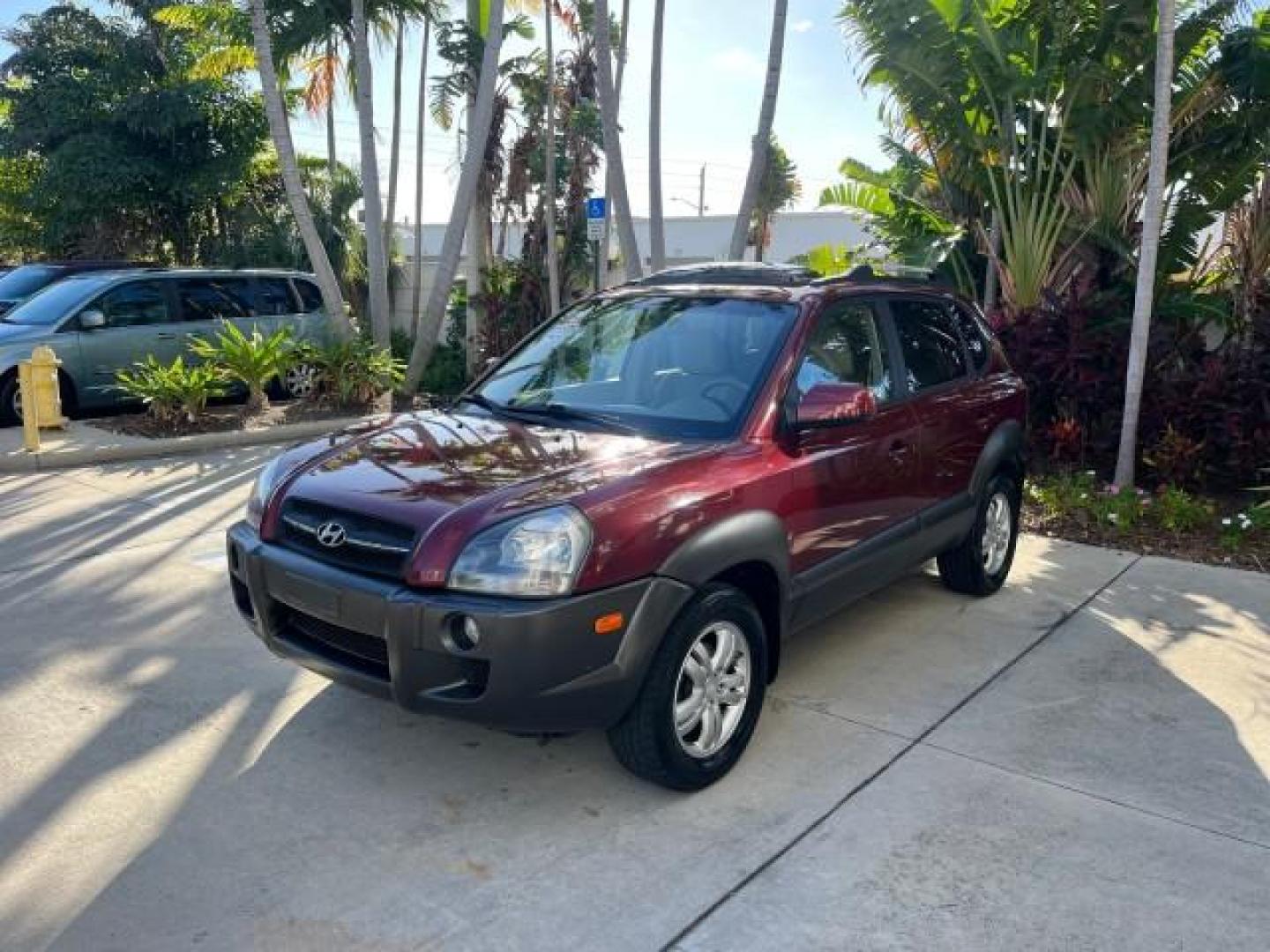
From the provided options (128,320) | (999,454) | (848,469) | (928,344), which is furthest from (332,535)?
(128,320)

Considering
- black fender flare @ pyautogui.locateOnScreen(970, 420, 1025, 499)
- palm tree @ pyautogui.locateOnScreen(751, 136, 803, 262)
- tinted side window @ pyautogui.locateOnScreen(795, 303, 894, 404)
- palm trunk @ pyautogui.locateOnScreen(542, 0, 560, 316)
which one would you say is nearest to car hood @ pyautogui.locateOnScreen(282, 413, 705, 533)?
tinted side window @ pyautogui.locateOnScreen(795, 303, 894, 404)

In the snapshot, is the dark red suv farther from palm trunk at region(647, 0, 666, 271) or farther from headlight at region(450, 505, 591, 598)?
palm trunk at region(647, 0, 666, 271)

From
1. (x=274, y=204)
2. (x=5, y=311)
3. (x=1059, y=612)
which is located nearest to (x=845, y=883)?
(x=1059, y=612)

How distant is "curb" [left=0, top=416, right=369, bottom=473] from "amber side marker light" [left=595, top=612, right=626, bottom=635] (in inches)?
217

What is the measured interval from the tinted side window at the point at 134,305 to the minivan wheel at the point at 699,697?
9456 millimetres

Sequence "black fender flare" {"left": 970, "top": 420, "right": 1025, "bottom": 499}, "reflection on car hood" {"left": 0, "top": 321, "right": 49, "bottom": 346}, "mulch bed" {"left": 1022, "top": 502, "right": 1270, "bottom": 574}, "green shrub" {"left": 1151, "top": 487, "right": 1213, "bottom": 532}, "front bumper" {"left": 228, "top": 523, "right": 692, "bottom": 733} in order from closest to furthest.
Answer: "front bumper" {"left": 228, "top": 523, "right": 692, "bottom": 733}, "black fender flare" {"left": 970, "top": 420, "right": 1025, "bottom": 499}, "mulch bed" {"left": 1022, "top": 502, "right": 1270, "bottom": 574}, "green shrub" {"left": 1151, "top": 487, "right": 1213, "bottom": 532}, "reflection on car hood" {"left": 0, "top": 321, "right": 49, "bottom": 346}

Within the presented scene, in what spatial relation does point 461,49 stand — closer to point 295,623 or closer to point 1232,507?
point 1232,507

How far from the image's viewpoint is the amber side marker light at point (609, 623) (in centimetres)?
320

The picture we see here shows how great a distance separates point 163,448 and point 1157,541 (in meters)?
8.14

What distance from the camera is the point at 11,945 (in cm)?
278

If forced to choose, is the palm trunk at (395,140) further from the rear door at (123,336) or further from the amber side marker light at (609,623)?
the amber side marker light at (609,623)

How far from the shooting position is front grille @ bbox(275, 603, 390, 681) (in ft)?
11.2

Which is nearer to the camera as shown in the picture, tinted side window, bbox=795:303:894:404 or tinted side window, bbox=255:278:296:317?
tinted side window, bbox=795:303:894:404

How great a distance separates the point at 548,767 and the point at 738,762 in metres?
0.69
